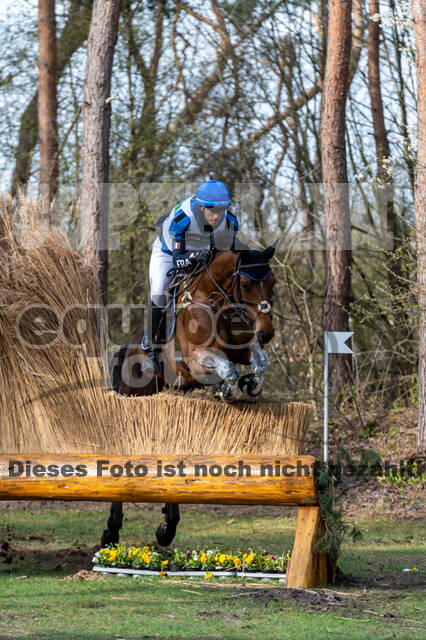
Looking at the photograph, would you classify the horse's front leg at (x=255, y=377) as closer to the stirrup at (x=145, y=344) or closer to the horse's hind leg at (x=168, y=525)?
the stirrup at (x=145, y=344)

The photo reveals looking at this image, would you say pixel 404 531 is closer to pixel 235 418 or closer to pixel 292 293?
pixel 235 418

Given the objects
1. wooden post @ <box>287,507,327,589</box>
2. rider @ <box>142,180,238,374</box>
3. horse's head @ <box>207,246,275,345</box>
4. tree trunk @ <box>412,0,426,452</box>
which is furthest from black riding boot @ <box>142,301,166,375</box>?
tree trunk @ <box>412,0,426,452</box>

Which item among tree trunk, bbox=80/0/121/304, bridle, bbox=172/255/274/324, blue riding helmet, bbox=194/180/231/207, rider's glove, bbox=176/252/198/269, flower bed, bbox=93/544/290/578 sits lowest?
flower bed, bbox=93/544/290/578

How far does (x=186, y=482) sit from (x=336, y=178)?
21.0 feet

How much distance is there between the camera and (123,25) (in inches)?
589

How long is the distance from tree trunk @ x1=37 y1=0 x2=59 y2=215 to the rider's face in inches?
314

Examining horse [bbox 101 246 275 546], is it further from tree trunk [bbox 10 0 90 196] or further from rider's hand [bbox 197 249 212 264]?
tree trunk [bbox 10 0 90 196]

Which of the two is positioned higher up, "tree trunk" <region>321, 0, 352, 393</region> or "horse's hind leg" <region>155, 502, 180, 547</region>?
"tree trunk" <region>321, 0, 352, 393</region>

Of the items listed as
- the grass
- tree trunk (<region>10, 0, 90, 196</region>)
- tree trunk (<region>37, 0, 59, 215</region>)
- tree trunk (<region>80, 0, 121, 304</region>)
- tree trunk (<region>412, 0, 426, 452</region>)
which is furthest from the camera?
tree trunk (<region>10, 0, 90, 196</region>)

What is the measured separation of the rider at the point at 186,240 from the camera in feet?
19.0

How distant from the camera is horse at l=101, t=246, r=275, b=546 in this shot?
5.49 m

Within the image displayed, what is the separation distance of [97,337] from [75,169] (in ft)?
32.6

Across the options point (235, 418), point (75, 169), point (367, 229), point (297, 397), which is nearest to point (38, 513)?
point (297, 397)

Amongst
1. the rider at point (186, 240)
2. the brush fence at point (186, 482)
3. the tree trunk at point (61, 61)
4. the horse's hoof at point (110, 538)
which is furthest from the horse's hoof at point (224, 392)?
the tree trunk at point (61, 61)
